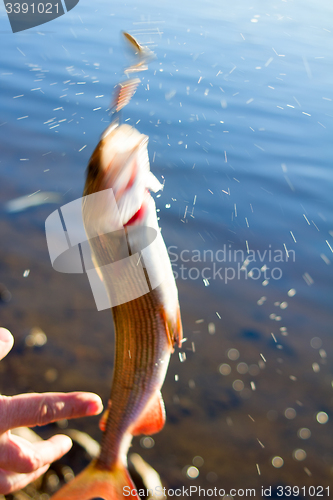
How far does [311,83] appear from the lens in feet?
36.1

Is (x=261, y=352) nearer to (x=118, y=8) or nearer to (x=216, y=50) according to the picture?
(x=216, y=50)

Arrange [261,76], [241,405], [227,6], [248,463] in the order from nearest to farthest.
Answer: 1. [248,463]
2. [241,405]
3. [261,76]
4. [227,6]

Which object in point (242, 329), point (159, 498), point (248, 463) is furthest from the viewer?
point (242, 329)

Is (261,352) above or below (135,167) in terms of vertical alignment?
below

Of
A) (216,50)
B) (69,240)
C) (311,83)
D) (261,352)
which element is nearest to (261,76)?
(311,83)

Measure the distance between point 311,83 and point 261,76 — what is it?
4.78 ft

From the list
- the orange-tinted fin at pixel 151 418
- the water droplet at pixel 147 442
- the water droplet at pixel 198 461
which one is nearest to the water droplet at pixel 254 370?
the water droplet at pixel 198 461

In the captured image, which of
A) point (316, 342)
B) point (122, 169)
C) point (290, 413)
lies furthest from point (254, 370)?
point (122, 169)

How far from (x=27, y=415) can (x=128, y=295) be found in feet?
2.44

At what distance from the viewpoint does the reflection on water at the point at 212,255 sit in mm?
2779

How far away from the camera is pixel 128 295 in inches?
66.5

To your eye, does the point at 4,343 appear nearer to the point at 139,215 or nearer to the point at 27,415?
the point at 27,415

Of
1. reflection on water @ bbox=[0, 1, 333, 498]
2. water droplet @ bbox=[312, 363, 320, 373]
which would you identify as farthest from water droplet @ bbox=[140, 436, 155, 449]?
water droplet @ bbox=[312, 363, 320, 373]

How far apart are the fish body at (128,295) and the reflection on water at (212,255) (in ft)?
1.93
